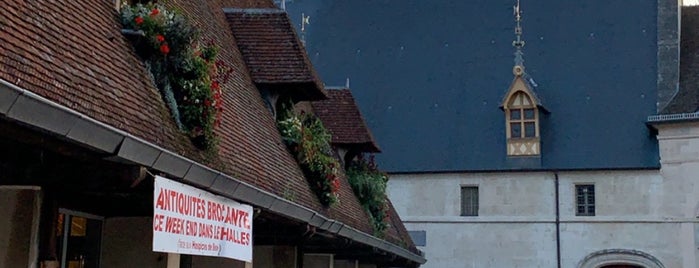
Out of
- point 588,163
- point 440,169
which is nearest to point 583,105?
point 588,163

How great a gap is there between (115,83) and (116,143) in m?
1.36

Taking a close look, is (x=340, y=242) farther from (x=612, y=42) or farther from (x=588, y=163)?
(x=612, y=42)

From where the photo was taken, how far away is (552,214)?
3111 centimetres

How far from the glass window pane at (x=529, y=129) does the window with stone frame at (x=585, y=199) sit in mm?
2212

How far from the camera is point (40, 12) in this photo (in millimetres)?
5949

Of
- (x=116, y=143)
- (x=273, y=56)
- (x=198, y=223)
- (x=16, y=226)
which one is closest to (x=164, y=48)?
(x=198, y=223)

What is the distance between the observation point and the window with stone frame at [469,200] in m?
32.1

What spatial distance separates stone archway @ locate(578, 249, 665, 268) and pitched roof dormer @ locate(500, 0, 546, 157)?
146 inches

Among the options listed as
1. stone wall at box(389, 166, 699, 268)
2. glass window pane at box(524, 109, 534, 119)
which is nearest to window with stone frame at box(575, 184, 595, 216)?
stone wall at box(389, 166, 699, 268)

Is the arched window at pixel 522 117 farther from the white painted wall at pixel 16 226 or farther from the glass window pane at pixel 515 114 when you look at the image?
the white painted wall at pixel 16 226

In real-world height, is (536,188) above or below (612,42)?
below

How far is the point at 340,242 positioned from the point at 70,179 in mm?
7136

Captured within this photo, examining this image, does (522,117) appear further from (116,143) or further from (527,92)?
(116,143)

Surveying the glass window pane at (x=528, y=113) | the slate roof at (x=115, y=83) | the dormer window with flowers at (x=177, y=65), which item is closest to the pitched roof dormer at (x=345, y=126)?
the slate roof at (x=115, y=83)
